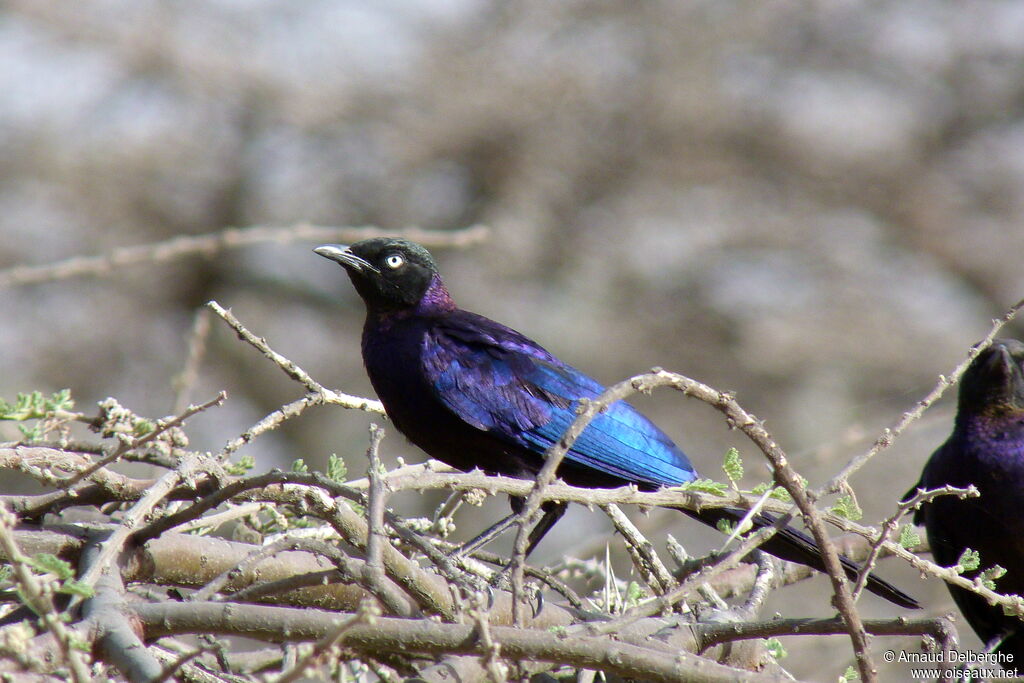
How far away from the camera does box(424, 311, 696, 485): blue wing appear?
4305mm

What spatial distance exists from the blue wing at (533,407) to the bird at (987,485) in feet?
3.09

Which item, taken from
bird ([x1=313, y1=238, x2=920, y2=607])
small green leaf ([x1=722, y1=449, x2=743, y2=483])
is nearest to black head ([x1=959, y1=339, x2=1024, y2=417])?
bird ([x1=313, y1=238, x2=920, y2=607])

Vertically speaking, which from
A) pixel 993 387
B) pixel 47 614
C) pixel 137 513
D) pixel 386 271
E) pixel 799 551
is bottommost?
pixel 47 614

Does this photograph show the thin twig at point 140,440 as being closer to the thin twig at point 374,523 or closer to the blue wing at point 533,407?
the thin twig at point 374,523

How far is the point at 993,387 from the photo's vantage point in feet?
16.0

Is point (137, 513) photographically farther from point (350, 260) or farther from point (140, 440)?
point (350, 260)

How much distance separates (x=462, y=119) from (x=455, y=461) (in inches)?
319

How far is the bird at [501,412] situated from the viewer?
4.30 m

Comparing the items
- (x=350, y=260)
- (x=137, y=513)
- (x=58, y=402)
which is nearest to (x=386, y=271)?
(x=350, y=260)

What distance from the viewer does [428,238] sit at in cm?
481

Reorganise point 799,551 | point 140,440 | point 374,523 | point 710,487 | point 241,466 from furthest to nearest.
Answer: point 799,551
point 241,466
point 710,487
point 140,440
point 374,523

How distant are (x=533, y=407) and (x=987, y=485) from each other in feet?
5.53

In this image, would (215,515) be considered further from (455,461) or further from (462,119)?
(462,119)

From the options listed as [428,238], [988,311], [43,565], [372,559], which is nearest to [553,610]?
[372,559]
